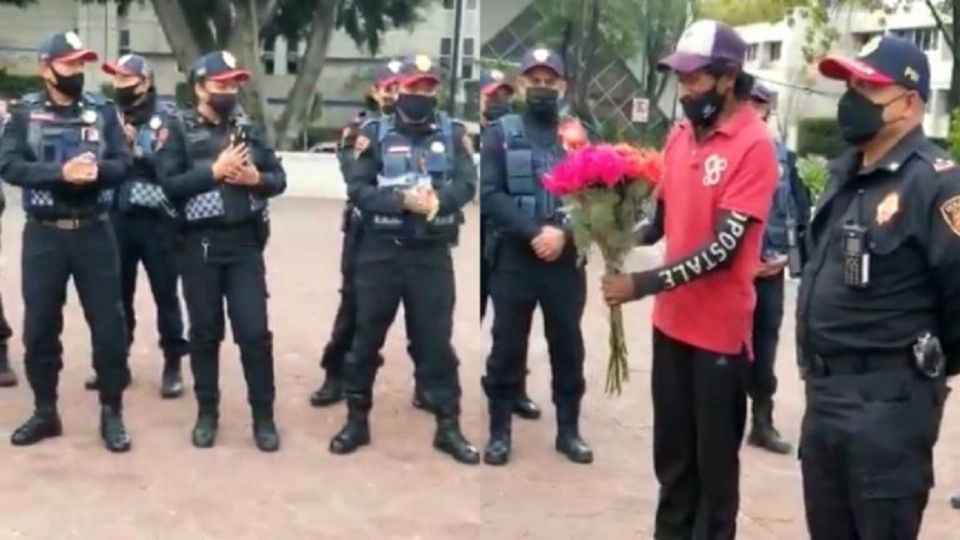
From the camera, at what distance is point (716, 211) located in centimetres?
504

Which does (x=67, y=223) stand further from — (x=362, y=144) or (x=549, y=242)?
(x=549, y=242)

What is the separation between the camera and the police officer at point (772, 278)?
743cm

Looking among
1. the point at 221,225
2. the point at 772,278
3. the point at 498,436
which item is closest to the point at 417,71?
the point at 221,225

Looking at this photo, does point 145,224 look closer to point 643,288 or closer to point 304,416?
point 304,416

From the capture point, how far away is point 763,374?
769 centimetres

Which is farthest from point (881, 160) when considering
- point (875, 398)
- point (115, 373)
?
point (115, 373)

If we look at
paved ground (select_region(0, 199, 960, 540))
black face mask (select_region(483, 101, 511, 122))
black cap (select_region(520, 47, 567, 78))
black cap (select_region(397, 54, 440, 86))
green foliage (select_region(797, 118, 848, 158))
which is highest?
black cap (select_region(520, 47, 567, 78))

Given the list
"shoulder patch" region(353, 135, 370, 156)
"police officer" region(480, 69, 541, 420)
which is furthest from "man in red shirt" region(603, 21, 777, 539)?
"shoulder patch" region(353, 135, 370, 156)

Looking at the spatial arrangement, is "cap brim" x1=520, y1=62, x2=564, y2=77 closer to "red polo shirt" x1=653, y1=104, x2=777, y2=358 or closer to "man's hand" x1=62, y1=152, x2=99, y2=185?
"red polo shirt" x1=653, y1=104, x2=777, y2=358

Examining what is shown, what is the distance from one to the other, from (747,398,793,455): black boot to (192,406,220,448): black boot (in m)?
Result: 2.86

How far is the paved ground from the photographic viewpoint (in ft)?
20.6

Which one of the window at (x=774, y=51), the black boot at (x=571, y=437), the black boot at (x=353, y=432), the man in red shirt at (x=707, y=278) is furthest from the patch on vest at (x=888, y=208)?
the window at (x=774, y=51)

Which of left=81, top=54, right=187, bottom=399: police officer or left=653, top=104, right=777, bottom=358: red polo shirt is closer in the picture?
left=653, top=104, right=777, bottom=358: red polo shirt

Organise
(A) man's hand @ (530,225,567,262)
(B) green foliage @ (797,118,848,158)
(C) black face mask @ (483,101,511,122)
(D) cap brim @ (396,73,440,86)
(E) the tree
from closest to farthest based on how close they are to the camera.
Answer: (A) man's hand @ (530,225,567,262) → (D) cap brim @ (396,73,440,86) → (C) black face mask @ (483,101,511,122) → (E) the tree → (B) green foliage @ (797,118,848,158)
